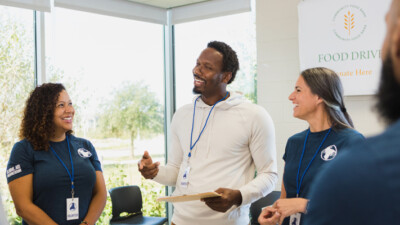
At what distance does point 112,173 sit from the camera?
4941 mm

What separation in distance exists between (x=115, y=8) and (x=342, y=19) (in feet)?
8.28

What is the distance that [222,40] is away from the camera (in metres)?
5.03

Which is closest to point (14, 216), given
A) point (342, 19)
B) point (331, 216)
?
point (342, 19)

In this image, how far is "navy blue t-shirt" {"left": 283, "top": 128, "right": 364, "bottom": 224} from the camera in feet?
6.54

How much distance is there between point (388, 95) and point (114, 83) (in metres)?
4.59

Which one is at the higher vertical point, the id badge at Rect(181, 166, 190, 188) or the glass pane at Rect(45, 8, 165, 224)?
the glass pane at Rect(45, 8, 165, 224)

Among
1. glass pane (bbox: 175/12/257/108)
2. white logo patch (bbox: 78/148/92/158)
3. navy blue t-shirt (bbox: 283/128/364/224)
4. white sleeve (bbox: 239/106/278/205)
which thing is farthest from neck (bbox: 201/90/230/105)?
glass pane (bbox: 175/12/257/108)

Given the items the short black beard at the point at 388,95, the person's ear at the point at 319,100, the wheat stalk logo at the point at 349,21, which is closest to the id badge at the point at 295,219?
the person's ear at the point at 319,100

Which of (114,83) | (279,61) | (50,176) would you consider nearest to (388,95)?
(50,176)

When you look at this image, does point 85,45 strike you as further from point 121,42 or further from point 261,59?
point 261,59

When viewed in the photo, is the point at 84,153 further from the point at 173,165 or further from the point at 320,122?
the point at 320,122

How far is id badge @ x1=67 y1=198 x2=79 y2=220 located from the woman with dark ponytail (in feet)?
3.80

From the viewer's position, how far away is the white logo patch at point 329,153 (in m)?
1.98

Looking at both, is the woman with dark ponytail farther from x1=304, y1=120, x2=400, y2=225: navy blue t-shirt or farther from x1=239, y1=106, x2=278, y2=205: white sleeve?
x1=304, y1=120, x2=400, y2=225: navy blue t-shirt
